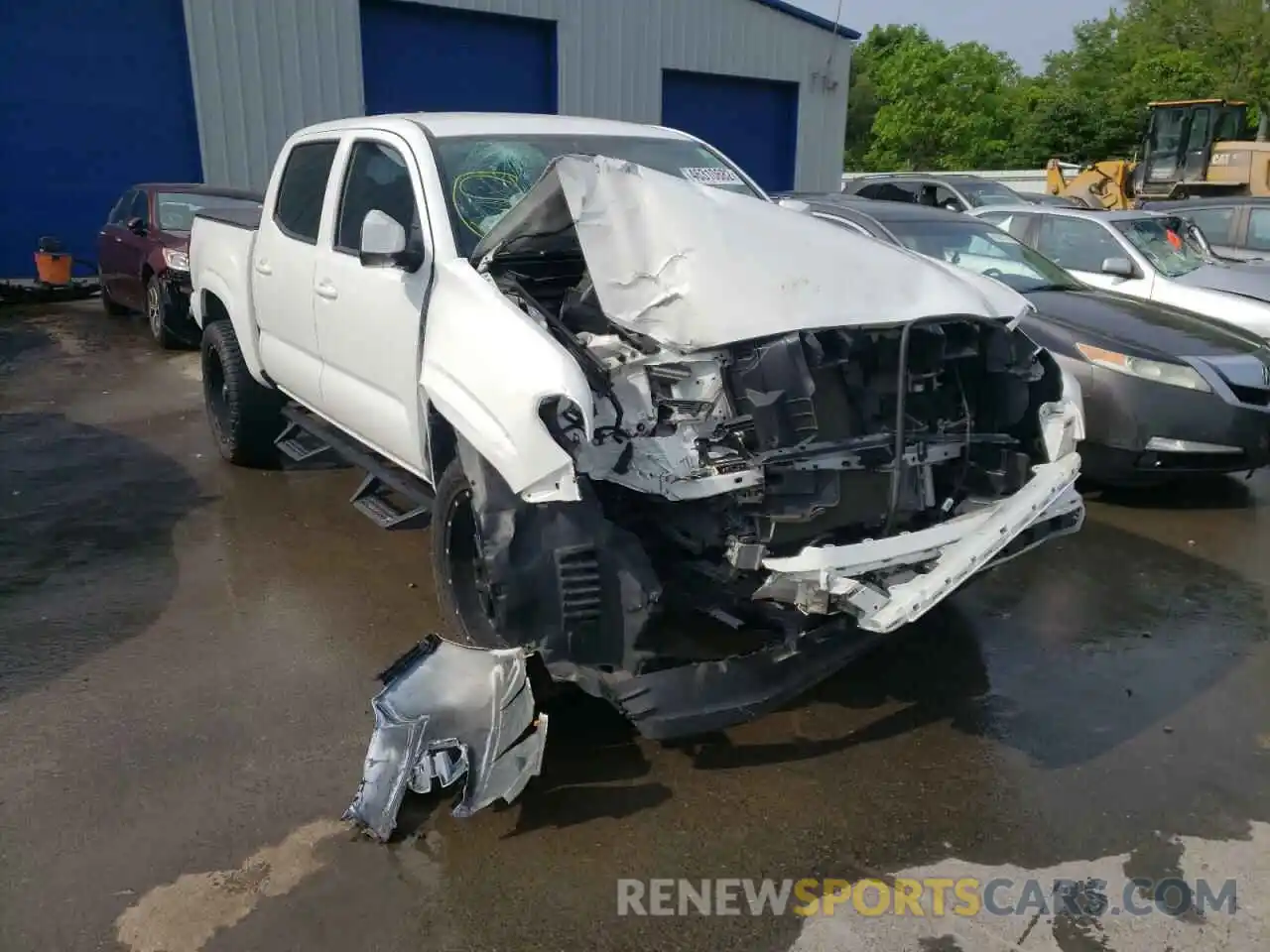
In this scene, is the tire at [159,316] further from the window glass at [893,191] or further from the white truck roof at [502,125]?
the window glass at [893,191]

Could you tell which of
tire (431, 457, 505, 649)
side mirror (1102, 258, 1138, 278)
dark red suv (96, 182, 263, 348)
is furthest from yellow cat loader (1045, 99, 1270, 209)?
tire (431, 457, 505, 649)

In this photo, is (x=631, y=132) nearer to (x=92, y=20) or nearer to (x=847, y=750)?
(x=847, y=750)

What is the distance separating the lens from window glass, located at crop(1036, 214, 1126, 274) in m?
8.81

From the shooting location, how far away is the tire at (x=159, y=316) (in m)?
10.6

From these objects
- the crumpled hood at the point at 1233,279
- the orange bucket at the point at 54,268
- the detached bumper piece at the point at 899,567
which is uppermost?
the crumpled hood at the point at 1233,279

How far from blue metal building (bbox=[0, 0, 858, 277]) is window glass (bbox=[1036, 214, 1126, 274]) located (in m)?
10.3

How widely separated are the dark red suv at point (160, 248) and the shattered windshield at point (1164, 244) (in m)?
8.45

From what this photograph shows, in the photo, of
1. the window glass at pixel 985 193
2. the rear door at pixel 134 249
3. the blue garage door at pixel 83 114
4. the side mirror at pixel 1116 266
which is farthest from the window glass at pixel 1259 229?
the blue garage door at pixel 83 114

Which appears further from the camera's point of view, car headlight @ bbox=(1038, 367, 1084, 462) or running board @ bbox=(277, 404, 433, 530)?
running board @ bbox=(277, 404, 433, 530)

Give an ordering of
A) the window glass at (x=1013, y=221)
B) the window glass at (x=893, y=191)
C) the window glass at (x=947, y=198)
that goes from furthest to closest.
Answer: the window glass at (x=893, y=191), the window glass at (x=947, y=198), the window glass at (x=1013, y=221)

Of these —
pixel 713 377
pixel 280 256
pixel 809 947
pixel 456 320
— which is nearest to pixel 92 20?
pixel 280 256

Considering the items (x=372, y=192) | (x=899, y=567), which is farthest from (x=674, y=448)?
(x=372, y=192)

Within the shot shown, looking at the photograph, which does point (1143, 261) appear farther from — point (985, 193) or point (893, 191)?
point (893, 191)

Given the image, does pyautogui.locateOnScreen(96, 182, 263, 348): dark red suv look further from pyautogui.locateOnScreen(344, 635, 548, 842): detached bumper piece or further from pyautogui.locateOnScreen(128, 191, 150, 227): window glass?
pyautogui.locateOnScreen(344, 635, 548, 842): detached bumper piece
